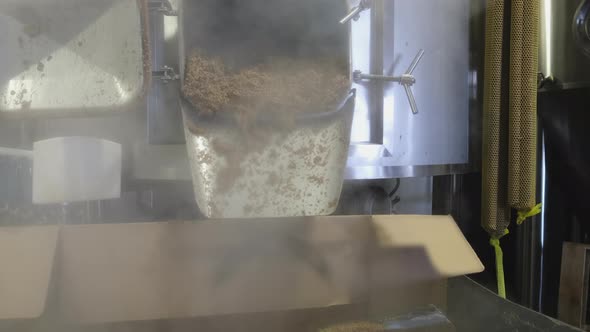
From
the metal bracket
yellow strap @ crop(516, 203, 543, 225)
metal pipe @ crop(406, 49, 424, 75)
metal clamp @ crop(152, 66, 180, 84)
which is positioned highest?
the metal bracket

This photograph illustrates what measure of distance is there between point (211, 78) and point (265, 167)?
0.19 m

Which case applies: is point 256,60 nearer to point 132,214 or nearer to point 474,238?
point 132,214

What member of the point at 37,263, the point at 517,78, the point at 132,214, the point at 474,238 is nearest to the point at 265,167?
the point at 37,263

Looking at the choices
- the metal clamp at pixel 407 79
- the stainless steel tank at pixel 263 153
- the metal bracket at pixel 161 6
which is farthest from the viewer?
the metal clamp at pixel 407 79

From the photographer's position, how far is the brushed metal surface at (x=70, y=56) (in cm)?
70

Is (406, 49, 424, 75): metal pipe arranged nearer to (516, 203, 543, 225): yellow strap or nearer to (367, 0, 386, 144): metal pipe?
(367, 0, 386, 144): metal pipe

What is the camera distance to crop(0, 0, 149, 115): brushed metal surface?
702mm

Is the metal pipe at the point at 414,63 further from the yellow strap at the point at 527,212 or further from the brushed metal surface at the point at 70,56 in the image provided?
the brushed metal surface at the point at 70,56

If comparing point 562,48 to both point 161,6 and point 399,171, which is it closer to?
point 399,171

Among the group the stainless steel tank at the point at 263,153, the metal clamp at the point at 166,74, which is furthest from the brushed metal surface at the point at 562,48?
the metal clamp at the point at 166,74

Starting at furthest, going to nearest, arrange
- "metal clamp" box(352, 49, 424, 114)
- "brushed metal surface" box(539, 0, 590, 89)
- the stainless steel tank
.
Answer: "brushed metal surface" box(539, 0, 590, 89) → "metal clamp" box(352, 49, 424, 114) → the stainless steel tank

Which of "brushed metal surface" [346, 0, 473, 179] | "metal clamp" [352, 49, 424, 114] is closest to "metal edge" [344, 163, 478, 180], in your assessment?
"brushed metal surface" [346, 0, 473, 179]

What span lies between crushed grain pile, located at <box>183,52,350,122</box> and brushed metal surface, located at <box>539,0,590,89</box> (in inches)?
35.9

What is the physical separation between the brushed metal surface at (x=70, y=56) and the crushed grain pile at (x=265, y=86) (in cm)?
11
